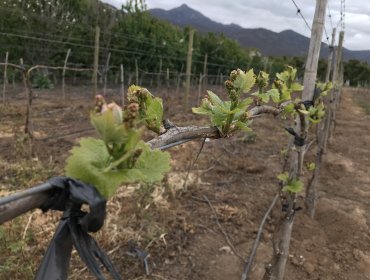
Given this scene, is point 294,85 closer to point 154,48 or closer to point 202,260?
point 202,260

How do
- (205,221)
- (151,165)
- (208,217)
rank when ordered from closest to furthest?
(151,165) → (205,221) → (208,217)

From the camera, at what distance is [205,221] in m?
5.36

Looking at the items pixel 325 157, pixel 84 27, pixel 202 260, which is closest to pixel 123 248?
pixel 202 260

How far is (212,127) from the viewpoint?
47.9 inches

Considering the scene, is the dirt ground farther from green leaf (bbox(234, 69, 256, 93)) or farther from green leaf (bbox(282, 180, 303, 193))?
green leaf (bbox(234, 69, 256, 93))

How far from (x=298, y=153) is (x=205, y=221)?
2.39 meters

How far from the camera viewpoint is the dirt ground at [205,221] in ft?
14.3

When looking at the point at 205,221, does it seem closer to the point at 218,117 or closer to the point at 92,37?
the point at 218,117

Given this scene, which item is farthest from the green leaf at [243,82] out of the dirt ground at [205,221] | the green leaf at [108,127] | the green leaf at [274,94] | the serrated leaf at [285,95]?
the dirt ground at [205,221]

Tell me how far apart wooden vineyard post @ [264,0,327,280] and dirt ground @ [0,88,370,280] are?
1187mm

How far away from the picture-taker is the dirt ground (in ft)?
14.3

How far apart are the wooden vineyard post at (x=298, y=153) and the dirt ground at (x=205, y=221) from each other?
1.19 metres

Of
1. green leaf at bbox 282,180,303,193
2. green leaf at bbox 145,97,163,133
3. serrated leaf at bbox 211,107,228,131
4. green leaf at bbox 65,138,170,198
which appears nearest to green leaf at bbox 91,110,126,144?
green leaf at bbox 65,138,170,198

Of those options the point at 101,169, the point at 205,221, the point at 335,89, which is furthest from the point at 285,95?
the point at 335,89
